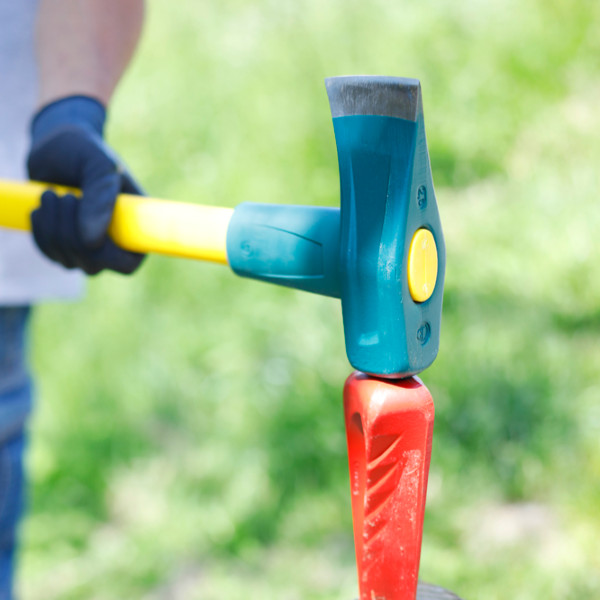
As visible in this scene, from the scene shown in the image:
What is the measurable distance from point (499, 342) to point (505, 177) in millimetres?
815

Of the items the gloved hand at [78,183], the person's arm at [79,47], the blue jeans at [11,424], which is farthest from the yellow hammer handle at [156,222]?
the blue jeans at [11,424]

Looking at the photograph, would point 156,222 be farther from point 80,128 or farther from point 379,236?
point 379,236

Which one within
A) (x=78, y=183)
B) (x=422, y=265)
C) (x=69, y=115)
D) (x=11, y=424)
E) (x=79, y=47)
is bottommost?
(x=11, y=424)

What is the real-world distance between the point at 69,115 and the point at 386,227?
26.8 inches

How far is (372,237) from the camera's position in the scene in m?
0.83

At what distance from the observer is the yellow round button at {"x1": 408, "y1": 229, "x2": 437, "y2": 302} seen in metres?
0.83

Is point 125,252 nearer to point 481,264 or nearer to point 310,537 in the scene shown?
point 310,537

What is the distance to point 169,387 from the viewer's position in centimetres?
237

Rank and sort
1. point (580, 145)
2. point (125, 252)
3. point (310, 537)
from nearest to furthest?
point (125, 252)
point (310, 537)
point (580, 145)

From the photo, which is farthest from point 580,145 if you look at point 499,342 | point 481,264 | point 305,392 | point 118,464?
point 118,464

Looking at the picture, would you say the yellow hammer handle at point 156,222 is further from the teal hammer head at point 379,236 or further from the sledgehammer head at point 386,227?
the sledgehammer head at point 386,227

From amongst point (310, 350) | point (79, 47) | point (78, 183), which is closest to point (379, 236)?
point (78, 183)

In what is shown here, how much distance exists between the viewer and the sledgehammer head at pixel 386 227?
779 mm

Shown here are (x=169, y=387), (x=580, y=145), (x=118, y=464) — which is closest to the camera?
(x=118, y=464)
